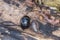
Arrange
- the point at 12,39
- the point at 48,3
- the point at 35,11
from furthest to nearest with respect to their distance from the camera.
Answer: the point at 48,3 → the point at 35,11 → the point at 12,39

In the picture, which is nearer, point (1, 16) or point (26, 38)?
point (26, 38)

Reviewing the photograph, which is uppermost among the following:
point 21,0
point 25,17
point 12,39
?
point 21,0

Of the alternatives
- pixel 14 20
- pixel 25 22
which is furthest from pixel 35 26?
pixel 14 20

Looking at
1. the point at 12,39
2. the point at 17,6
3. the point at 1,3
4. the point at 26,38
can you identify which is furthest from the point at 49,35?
the point at 1,3

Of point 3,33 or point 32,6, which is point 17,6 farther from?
point 3,33

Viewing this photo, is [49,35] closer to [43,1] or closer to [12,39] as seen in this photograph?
[12,39]

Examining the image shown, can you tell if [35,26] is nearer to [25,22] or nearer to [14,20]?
[25,22]

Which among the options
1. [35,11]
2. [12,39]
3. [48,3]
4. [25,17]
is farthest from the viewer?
[48,3]

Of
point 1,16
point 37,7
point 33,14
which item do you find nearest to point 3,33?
point 1,16

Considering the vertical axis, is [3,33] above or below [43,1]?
below
